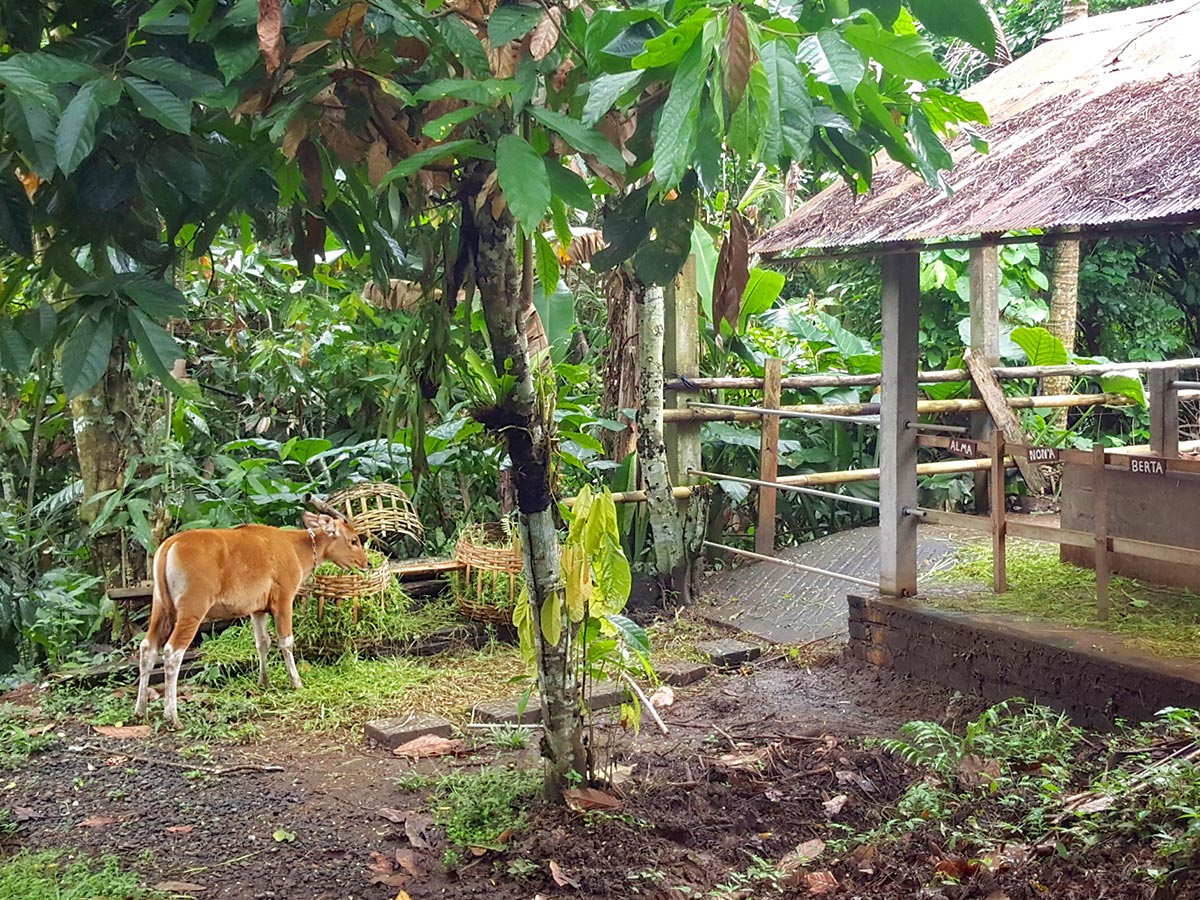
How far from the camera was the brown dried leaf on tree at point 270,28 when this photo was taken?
202cm

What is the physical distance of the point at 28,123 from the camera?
2.04 meters

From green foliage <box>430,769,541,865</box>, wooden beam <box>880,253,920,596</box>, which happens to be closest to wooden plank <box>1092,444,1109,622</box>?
wooden beam <box>880,253,920,596</box>

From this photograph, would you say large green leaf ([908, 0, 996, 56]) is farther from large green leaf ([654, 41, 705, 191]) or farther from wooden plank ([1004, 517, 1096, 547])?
wooden plank ([1004, 517, 1096, 547])

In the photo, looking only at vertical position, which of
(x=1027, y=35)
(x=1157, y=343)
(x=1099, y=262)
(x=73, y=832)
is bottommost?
(x=73, y=832)

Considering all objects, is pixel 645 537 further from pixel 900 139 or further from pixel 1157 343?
pixel 1157 343

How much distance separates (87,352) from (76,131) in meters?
0.49

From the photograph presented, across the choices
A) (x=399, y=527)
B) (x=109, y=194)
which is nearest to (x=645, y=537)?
(x=399, y=527)

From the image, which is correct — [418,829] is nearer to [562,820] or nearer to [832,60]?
[562,820]

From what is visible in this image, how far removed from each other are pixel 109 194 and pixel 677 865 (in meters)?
2.35

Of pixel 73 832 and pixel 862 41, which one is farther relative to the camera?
pixel 73 832

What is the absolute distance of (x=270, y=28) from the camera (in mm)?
2023

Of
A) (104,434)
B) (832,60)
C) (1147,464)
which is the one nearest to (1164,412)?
(1147,464)

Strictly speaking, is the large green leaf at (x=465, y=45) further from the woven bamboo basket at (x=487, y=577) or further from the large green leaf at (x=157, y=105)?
the woven bamboo basket at (x=487, y=577)

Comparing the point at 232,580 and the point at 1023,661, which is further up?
the point at 232,580
